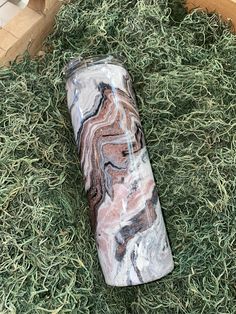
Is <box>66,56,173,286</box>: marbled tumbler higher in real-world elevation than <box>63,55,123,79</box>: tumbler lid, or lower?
lower

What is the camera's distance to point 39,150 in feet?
2.59

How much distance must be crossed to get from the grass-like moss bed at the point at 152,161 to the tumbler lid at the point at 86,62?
5cm

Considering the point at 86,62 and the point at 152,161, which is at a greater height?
the point at 86,62

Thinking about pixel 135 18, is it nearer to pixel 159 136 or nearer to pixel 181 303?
pixel 159 136

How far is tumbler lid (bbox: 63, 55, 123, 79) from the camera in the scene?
789 mm

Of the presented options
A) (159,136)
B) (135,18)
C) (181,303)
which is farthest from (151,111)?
(181,303)

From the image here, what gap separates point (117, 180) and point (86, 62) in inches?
7.0

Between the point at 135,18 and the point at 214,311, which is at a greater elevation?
the point at 135,18

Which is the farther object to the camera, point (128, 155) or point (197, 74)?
point (197, 74)

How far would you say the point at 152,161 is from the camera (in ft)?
2.63

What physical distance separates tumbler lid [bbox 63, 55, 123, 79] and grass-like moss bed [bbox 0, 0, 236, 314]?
46mm

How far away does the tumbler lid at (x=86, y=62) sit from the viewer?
0.79m

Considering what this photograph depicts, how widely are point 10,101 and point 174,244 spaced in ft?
1.00

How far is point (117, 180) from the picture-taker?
72 centimetres
